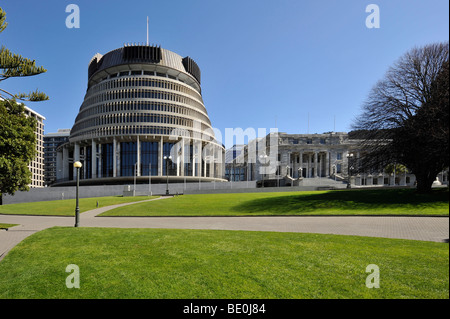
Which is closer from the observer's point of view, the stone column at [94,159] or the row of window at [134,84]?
the stone column at [94,159]

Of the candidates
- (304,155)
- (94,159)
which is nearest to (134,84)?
(94,159)

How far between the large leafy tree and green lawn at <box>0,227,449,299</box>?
296 inches

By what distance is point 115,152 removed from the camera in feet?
231

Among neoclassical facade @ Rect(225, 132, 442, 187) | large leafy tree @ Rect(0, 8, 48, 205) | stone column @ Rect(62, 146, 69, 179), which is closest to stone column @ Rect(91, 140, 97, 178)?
stone column @ Rect(62, 146, 69, 179)

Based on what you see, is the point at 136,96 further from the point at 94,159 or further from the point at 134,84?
the point at 94,159

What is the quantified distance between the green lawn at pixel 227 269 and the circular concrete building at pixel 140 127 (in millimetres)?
59914

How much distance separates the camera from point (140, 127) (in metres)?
71.2

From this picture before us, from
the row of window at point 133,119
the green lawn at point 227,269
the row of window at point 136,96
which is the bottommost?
the green lawn at point 227,269

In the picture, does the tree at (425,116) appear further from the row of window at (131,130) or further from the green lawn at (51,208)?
the row of window at (131,130)

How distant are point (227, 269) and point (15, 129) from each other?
17.0m

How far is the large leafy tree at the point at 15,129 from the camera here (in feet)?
35.1

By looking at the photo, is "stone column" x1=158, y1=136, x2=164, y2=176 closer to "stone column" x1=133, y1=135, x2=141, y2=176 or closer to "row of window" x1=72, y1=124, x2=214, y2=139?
"row of window" x1=72, y1=124, x2=214, y2=139

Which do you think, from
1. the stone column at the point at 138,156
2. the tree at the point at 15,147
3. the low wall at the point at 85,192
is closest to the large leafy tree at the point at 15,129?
the tree at the point at 15,147
